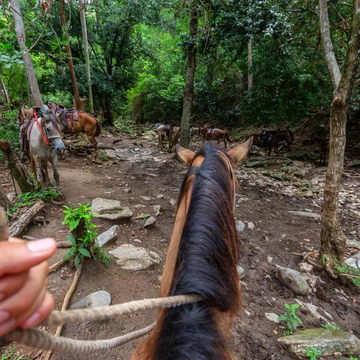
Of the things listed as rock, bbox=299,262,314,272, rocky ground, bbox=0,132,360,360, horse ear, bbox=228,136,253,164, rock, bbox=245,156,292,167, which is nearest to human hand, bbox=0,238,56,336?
horse ear, bbox=228,136,253,164

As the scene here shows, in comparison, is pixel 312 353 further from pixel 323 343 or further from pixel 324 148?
pixel 324 148

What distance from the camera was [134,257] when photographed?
10.3ft

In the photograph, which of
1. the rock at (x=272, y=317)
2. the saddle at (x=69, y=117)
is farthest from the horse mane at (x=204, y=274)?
the saddle at (x=69, y=117)

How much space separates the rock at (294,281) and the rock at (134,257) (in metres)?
1.87

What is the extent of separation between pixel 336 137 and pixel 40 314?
3.90 m

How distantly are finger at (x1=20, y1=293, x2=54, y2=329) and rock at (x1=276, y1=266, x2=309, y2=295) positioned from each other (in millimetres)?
3335

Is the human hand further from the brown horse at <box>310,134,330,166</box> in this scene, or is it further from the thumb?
the brown horse at <box>310,134,330,166</box>

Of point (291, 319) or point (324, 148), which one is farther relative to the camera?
point (324, 148)

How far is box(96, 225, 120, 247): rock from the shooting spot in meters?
3.25

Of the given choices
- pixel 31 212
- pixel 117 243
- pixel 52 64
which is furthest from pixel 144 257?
pixel 52 64

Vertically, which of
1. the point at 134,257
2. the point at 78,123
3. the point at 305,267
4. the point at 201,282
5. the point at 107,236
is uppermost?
the point at 78,123

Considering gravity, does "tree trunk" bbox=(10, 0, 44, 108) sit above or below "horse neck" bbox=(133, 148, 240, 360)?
above

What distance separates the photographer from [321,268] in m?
3.29

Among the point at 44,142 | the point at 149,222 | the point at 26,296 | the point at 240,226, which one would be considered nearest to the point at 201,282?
the point at 26,296
